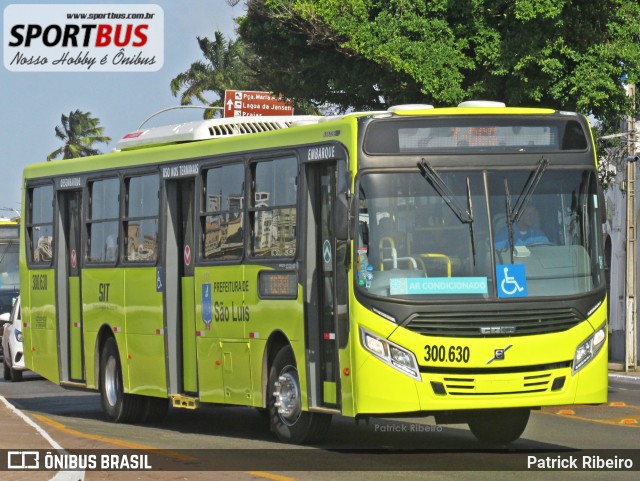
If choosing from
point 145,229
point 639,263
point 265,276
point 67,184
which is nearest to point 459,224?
point 265,276

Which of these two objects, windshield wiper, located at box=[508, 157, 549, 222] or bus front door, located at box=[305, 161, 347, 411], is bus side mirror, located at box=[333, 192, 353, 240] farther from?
windshield wiper, located at box=[508, 157, 549, 222]

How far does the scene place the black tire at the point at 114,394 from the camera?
802 inches

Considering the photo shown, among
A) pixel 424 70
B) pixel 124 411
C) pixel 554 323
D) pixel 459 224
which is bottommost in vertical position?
pixel 124 411

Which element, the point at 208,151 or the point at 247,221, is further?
the point at 208,151

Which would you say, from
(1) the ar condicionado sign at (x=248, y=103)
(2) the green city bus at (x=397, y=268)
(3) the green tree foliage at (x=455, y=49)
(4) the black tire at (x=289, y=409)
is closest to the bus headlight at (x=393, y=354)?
(2) the green city bus at (x=397, y=268)

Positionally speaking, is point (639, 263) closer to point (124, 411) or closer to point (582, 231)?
point (124, 411)

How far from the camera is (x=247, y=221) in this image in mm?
16797

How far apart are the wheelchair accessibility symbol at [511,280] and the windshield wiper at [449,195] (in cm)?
27

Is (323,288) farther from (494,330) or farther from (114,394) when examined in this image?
(114,394)

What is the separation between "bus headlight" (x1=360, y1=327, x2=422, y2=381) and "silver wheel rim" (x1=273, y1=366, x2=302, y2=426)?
1638mm

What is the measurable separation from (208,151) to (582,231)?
5026 millimetres

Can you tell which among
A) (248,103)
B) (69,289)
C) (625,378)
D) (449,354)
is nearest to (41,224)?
(69,289)

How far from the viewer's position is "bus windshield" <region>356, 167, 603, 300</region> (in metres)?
14.3

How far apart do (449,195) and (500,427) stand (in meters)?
2.75
